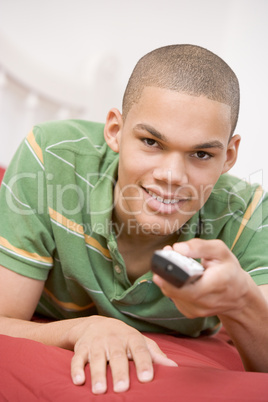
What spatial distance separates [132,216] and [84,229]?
4.4 inches

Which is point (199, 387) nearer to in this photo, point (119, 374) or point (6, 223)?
point (119, 374)

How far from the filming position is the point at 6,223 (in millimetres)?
1015

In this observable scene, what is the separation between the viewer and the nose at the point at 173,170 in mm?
851

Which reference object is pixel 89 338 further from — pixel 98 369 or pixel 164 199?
pixel 164 199

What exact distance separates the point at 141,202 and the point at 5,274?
31cm

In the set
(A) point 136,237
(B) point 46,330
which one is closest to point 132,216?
(A) point 136,237

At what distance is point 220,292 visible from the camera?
612mm

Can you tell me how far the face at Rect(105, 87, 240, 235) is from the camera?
0.85 meters

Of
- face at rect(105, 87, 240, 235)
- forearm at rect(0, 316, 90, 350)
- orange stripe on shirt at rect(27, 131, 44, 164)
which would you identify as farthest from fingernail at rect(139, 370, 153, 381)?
orange stripe on shirt at rect(27, 131, 44, 164)

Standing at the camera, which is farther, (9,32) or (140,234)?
(9,32)

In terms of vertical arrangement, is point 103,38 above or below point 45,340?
above

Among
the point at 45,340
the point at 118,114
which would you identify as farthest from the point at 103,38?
the point at 45,340

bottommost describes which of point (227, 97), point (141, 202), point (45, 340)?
point (45, 340)

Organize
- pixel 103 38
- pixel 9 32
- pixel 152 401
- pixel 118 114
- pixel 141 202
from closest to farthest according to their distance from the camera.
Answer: pixel 152 401
pixel 141 202
pixel 118 114
pixel 9 32
pixel 103 38
